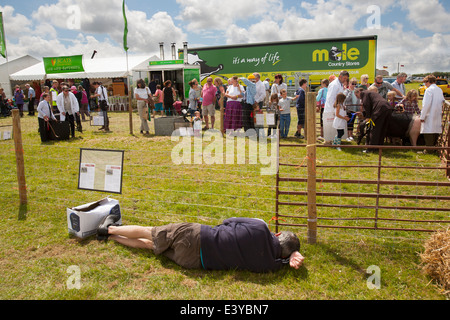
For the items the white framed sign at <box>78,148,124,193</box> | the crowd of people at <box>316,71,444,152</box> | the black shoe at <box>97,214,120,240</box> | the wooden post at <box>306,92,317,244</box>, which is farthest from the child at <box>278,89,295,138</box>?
the black shoe at <box>97,214,120,240</box>

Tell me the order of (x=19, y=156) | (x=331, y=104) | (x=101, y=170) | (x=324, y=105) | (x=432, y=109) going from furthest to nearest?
(x=324, y=105)
(x=331, y=104)
(x=432, y=109)
(x=19, y=156)
(x=101, y=170)

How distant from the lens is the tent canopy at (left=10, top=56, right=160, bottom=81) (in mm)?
21391

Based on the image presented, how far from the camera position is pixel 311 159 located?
3.81m

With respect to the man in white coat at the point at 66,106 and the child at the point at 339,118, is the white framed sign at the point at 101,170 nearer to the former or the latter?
the child at the point at 339,118

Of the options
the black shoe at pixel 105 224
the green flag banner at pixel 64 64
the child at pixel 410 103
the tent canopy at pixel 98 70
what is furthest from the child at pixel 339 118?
the green flag banner at pixel 64 64

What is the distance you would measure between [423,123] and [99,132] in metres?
10.7

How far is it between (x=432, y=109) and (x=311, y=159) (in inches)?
219

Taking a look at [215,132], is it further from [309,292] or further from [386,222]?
[309,292]

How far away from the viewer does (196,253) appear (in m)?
3.50

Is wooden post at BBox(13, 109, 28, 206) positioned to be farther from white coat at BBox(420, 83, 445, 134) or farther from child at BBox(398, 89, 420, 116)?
child at BBox(398, 89, 420, 116)

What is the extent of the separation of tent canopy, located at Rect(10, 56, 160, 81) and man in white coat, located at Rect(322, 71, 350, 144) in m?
15.6

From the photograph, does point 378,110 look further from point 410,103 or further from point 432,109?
point 410,103

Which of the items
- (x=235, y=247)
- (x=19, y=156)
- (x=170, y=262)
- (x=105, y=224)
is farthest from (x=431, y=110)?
(x=19, y=156)

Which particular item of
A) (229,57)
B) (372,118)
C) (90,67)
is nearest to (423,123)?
(372,118)
